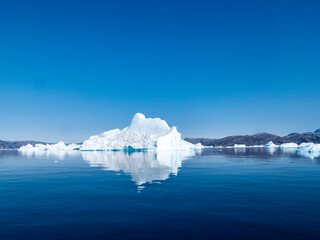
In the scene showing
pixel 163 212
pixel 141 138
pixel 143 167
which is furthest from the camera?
pixel 141 138

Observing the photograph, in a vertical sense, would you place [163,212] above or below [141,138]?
below

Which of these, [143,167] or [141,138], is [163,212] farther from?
[141,138]

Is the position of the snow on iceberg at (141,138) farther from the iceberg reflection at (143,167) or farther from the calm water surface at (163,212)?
the calm water surface at (163,212)

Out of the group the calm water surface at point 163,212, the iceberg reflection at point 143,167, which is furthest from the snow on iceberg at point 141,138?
the calm water surface at point 163,212

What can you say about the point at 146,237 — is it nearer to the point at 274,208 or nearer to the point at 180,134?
the point at 274,208

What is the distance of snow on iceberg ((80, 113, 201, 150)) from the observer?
99.9 meters

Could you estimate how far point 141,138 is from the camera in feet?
345

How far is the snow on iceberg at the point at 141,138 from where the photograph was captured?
99938 millimetres

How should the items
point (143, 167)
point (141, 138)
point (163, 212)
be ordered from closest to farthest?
point (163, 212) → point (143, 167) → point (141, 138)

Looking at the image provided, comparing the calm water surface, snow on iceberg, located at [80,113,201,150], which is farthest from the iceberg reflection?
snow on iceberg, located at [80,113,201,150]

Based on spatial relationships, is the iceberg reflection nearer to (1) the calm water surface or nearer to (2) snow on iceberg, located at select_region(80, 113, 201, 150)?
(1) the calm water surface

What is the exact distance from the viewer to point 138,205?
485 inches

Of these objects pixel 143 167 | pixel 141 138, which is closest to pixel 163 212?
pixel 143 167

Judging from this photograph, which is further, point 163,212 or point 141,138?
point 141,138
